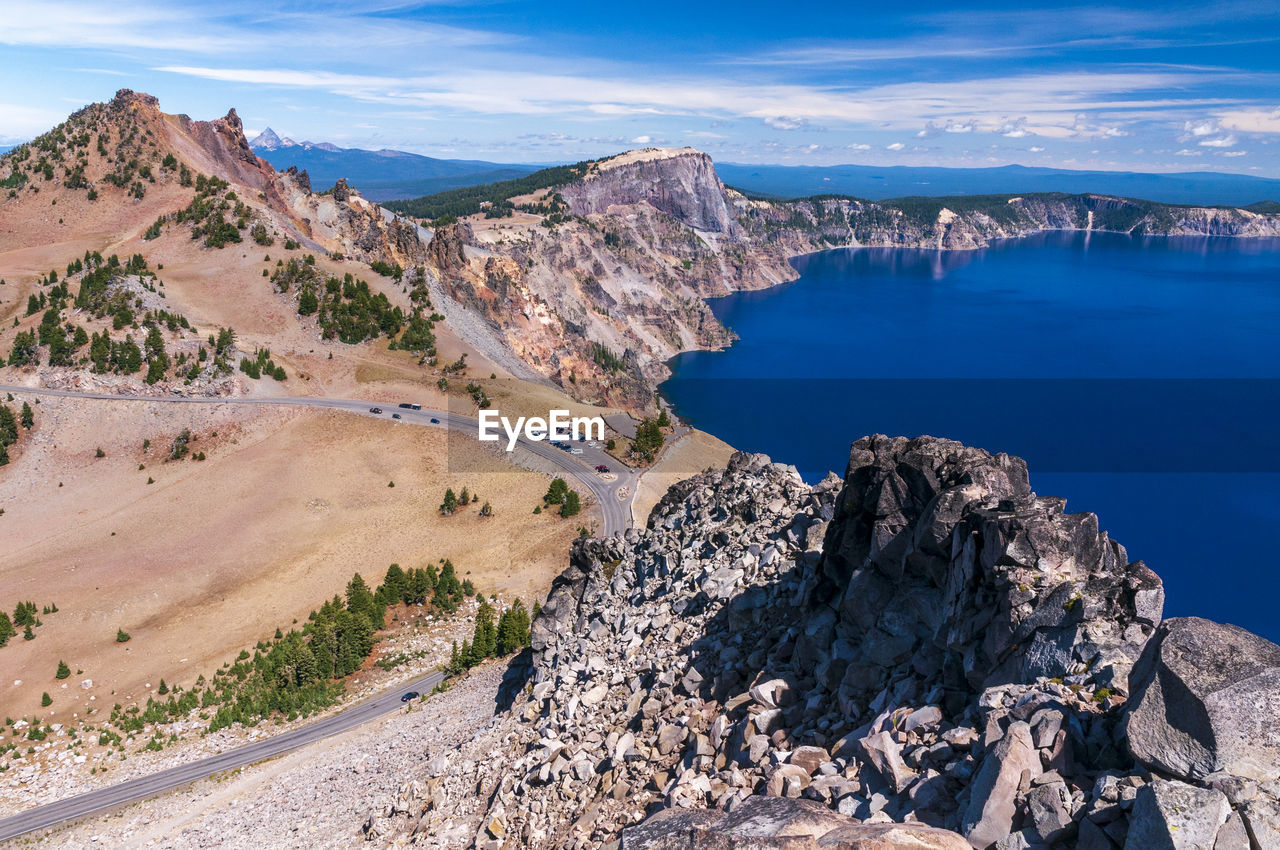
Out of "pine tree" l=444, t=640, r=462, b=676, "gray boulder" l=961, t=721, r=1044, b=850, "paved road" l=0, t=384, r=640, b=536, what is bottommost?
"pine tree" l=444, t=640, r=462, b=676

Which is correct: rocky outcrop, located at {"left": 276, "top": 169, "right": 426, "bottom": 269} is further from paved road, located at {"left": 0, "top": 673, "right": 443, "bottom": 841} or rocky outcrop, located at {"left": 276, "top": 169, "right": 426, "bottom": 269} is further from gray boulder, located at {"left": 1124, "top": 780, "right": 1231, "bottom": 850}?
gray boulder, located at {"left": 1124, "top": 780, "right": 1231, "bottom": 850}

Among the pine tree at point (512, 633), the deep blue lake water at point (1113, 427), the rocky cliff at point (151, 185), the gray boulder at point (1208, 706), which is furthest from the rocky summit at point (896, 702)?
the rocky cliff at point (151, 185)

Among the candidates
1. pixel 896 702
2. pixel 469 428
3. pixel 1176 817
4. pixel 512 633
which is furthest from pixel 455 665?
pixel 1176 817

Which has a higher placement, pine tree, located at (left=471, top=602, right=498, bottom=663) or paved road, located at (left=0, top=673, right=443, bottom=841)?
pine tree, located at (left=471, top=602, right=498, bottom=663)

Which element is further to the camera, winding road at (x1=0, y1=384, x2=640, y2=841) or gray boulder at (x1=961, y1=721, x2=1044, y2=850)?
winding road at (x1=0, y1=384, x2=640, y2=841)

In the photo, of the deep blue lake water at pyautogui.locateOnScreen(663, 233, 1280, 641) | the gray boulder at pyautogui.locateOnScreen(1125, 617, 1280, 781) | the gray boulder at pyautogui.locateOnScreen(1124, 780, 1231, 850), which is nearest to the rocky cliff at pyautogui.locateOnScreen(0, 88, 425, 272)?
the deep blue lake water at pyautogui.locateOnScreen(663, 233, 1280, 641)

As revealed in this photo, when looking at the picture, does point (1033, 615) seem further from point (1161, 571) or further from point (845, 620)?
point (1161, 571)
